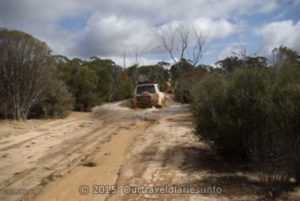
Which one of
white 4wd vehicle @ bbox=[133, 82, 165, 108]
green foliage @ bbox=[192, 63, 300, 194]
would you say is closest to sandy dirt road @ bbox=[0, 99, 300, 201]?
green foliage @ bbox=[192, 63, 300, 194]

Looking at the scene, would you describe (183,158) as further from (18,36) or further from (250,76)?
(18,36)

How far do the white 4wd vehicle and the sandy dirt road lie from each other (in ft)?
41.3

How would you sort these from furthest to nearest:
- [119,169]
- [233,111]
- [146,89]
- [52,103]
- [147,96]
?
1. [146,89]
2. [147,96]
3. [52,103]
4. [233,111]
5. [119,169]

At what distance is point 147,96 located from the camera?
29266 millimetres

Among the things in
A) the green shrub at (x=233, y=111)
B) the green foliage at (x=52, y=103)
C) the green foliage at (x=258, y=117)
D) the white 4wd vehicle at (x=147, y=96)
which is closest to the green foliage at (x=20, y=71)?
the green foliage at (x=52, y=103)

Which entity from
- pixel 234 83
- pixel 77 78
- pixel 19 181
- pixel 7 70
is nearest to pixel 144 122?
pixel 7 70

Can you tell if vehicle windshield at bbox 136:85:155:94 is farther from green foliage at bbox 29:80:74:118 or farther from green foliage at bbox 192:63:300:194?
green foliage at bbox 192:63:300:194

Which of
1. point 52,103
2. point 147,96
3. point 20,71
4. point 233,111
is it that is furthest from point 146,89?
point 233,111

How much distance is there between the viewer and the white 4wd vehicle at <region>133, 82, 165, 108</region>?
29.3 m

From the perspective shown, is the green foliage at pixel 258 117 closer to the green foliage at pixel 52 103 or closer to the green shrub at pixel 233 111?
the green shrub at pixel 233 111

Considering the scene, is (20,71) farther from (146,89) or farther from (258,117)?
(258,117)

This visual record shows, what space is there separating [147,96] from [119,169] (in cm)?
1933

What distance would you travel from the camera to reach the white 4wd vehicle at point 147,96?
29328 millimetres

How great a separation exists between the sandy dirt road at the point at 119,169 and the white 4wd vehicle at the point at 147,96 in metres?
12.6
